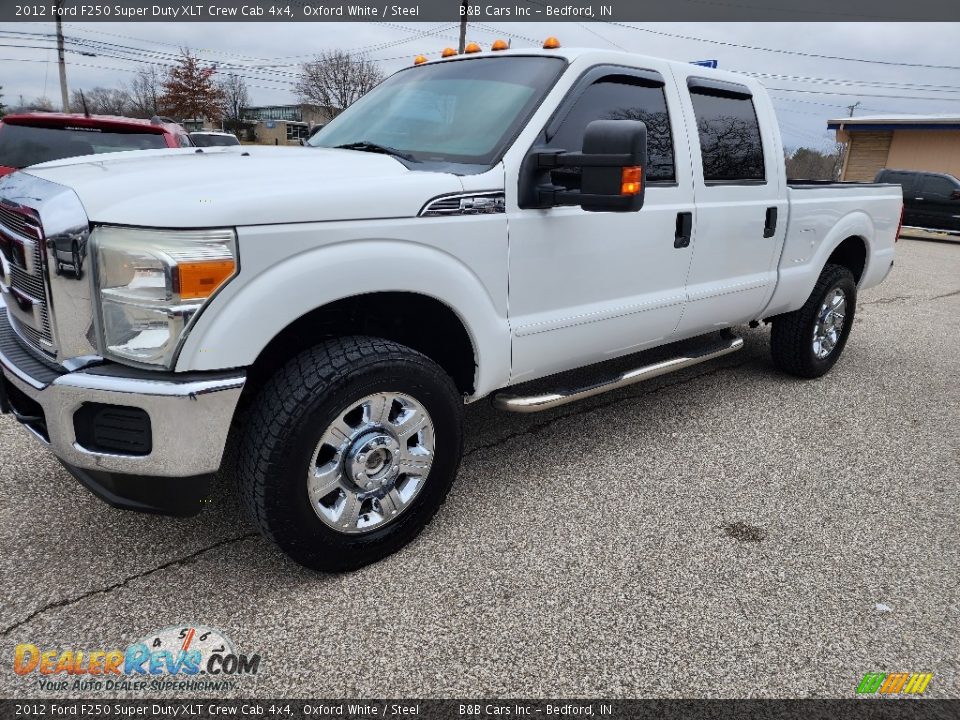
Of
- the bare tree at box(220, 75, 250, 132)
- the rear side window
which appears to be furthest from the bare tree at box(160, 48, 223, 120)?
the rear side window

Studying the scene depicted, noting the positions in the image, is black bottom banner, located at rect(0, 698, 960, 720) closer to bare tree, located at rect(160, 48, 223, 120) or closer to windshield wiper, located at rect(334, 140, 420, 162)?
windshield wiper, located at rect(334, 140, 420, 162)

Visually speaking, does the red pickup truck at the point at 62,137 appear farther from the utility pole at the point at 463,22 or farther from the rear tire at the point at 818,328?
the utility pole at the point at 463,22

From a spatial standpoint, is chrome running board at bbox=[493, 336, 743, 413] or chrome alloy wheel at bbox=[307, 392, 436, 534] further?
chrome running board at bbox=[493, 336, 743, 413]

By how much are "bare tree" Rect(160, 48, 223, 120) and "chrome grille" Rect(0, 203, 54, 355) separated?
163 ft

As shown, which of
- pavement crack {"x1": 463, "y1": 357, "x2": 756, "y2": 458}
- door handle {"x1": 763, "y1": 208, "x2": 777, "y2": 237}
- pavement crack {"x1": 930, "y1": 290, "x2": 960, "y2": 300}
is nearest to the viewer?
pavement crack {"x1": 463, "y1": 357, "x2": 756, "y2": 458}

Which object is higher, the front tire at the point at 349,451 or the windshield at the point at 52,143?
the windshield at the point at 52,143

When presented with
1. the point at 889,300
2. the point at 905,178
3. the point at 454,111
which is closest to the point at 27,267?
the point at 454,111

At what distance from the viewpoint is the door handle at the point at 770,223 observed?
155 inches

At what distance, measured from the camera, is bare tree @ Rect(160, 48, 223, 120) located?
149 ft

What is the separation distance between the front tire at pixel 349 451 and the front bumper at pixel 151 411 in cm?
18

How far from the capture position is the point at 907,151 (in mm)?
28406

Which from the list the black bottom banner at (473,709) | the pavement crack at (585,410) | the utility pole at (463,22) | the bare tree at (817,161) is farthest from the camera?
the bare tree at (817,161)

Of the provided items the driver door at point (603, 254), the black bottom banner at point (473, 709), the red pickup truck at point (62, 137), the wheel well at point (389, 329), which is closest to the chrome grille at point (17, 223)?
the wheel well at point (389, 329)

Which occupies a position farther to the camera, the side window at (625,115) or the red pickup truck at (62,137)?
the red pickup truck at (62,137)
